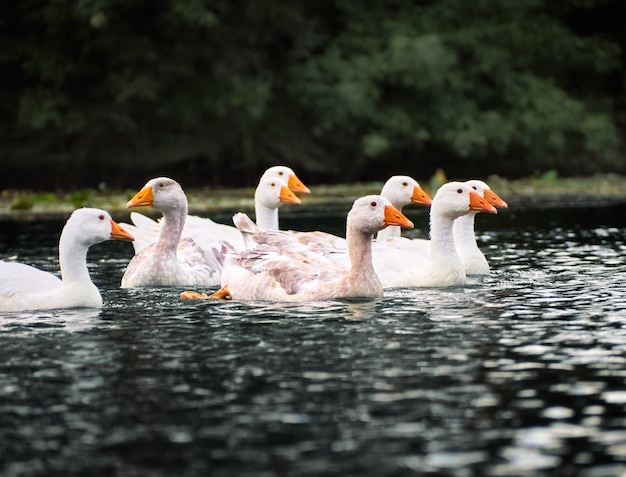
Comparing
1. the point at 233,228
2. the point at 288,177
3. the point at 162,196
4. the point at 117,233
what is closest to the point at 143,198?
the point at 162,196

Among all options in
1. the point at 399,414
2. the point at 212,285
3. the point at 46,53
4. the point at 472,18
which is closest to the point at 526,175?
the point at 472,18

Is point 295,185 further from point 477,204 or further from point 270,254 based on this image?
point 270,254

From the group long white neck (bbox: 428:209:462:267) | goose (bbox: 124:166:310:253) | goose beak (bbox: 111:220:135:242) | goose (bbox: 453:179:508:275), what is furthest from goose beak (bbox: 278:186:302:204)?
goose beak (bbox: 111:220:135:242)

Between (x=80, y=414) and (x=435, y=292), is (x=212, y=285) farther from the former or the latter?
(x=80, y=414)

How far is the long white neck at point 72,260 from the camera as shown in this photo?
385 inches

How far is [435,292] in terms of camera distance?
35.4 feet

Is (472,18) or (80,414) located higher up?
(472,18)

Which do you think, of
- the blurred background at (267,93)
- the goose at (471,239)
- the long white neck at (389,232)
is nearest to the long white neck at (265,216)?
the long white neck at (389,232)

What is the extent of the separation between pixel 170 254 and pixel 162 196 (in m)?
0.68

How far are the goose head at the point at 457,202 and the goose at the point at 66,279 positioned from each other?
317 centimetres

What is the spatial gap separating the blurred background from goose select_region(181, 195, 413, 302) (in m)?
18.9

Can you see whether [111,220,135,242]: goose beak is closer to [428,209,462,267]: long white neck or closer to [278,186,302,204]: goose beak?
[428,209,462,267]: long white neck

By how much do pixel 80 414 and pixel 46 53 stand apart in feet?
82.1

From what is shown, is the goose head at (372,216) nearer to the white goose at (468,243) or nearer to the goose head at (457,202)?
the goose head at (457,202)
